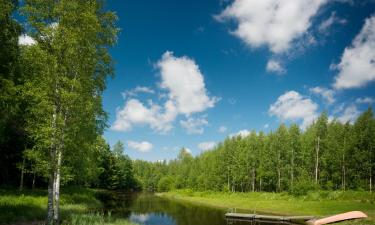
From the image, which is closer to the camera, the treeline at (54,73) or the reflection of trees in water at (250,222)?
the treeline at (54,73)

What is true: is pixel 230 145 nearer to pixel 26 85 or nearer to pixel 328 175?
pixel 328 175

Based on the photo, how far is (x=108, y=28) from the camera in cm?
2462

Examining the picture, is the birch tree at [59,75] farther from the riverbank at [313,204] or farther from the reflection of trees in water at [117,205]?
the riverbank at [313,204]

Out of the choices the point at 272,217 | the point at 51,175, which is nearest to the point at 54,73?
the point at 51,175

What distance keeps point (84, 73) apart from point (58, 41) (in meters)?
2.79

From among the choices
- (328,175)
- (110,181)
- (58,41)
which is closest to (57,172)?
(58,41)

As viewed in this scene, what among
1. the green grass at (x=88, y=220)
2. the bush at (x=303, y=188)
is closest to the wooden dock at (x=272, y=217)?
the bush at (x=303, y=188)

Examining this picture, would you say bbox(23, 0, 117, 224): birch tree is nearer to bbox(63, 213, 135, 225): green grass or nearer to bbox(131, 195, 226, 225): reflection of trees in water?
bbox(63, 213, 135, 225): green grass

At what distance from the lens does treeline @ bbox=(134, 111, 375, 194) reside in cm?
6819

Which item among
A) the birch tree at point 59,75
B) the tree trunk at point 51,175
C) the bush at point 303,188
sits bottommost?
the bush at point 303,188

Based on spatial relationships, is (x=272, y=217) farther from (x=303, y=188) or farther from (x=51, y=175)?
(x=51, y=175)

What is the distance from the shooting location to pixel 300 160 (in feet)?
278

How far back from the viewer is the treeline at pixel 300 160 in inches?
2685

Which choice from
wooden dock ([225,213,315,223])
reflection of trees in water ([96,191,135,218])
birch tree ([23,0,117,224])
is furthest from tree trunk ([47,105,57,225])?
wooden dock ([225,213,315,223])
